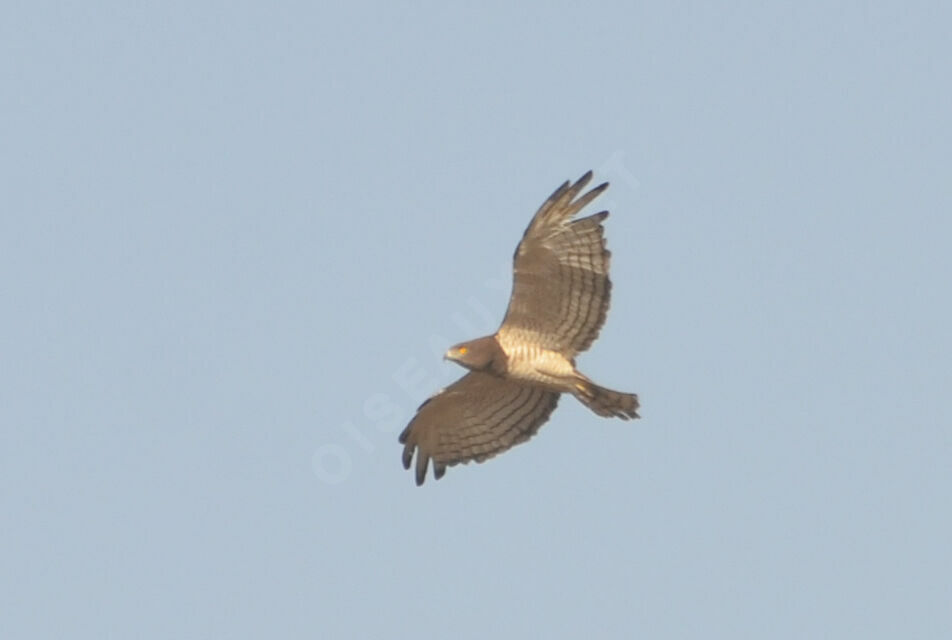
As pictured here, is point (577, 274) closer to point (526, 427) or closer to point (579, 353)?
point (579, 353)

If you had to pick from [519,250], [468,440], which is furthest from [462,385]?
[519,250]

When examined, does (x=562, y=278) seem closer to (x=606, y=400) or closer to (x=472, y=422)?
(x=606, y=400)

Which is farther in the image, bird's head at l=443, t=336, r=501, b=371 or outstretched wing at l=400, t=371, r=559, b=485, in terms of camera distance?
outstretched wing at l=400, t=371, r=559, b=485

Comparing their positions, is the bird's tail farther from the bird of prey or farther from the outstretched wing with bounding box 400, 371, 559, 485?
the outstretched wing with bounding box 400, 371, 559, 485

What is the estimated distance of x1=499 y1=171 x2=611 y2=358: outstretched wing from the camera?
2069 centimetres

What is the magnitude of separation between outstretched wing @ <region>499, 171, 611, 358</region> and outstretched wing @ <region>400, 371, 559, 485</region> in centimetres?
145

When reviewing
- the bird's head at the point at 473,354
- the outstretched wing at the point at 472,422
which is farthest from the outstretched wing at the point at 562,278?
the outstretched wing at the point at 472,422

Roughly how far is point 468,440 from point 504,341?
2173mm

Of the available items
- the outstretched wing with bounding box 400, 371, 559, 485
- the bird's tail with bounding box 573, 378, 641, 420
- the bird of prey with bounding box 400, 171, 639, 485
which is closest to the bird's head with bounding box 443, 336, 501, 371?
the bird of prey with bounding box 400, 171, 639, 485

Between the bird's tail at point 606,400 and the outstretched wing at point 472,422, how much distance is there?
1.57 m

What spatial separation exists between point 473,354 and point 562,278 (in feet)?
3.94

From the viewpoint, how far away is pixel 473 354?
829 inches

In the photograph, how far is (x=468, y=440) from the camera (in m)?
23.1

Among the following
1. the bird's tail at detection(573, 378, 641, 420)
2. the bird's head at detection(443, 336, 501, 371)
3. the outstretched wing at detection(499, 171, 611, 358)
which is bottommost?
the bird's tail at detection(573, 378, 641, 420)
